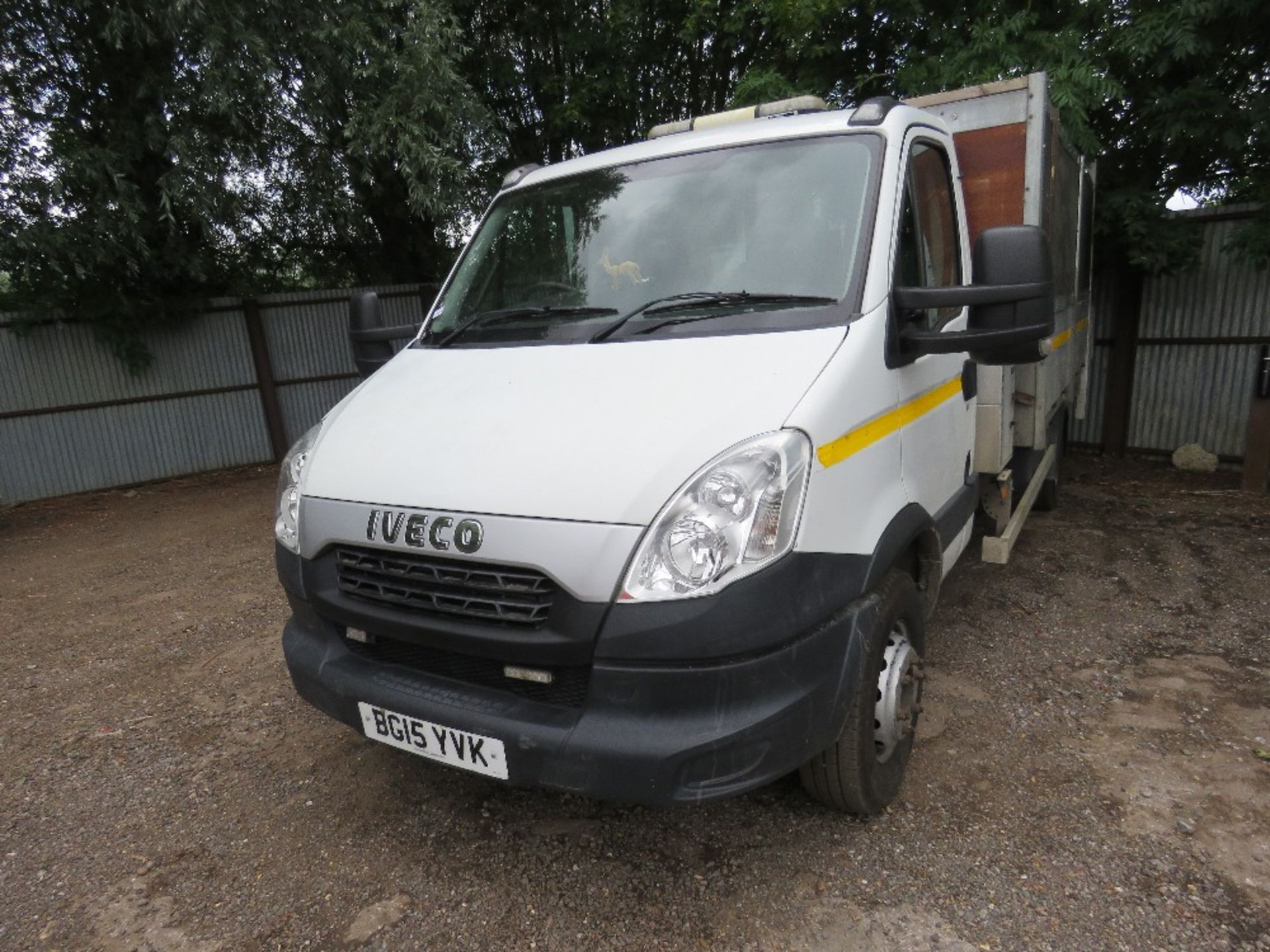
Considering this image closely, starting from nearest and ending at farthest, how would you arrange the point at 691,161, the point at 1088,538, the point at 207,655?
the point at 691,161 → the point at 207,655 → the point at 1088,538

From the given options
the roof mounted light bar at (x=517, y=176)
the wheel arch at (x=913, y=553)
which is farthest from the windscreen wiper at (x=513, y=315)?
the wheel arch at (x=913, y=553)

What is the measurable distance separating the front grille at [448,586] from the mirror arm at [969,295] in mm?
1374

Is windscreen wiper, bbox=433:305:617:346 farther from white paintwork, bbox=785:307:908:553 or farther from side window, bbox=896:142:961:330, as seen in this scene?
side window, bbox=896:142:961:330

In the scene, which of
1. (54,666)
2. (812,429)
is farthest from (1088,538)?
(54,666)

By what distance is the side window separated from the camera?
8.60 ft

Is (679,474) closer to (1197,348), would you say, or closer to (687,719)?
(687,719)

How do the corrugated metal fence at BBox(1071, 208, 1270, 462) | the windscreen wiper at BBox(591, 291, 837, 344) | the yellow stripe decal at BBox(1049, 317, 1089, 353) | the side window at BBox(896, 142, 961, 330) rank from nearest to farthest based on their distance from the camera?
the windscreen wiper at BBox(591, 291, 837, 344), the side window at BBox(896, 142, 961, 330), the yellow stripe decal at BBox(1049, 317, 1089, 353), the corrugated metal fence at BBox(1071, 208, 1270, 462)

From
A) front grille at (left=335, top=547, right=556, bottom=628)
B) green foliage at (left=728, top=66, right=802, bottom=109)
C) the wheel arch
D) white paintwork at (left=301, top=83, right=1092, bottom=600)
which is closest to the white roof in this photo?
white paintwork at (left=301, top=83, right=1092, bottom=600)

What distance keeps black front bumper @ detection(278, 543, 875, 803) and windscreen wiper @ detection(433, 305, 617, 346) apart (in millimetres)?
1244

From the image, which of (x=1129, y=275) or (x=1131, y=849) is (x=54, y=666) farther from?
(x=1129, y=275)

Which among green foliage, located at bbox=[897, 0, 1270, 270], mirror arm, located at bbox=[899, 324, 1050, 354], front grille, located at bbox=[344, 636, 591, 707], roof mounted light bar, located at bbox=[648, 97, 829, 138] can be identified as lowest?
front grille, located at bbox=[344, 636, 591, 707]

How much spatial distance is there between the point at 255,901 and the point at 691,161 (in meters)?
2.86

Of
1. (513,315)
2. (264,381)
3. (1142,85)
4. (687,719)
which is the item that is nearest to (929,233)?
A: (513,315)

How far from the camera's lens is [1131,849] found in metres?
2.42
